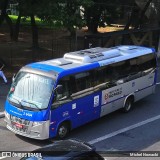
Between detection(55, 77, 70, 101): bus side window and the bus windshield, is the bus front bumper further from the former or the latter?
detection(55, 77, 70, 101): bus side window

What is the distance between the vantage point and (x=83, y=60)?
1513 centimetres

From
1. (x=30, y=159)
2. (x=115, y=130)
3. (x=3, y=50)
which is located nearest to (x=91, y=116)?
(x=115, y=130)

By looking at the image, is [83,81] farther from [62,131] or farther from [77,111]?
[62,131]

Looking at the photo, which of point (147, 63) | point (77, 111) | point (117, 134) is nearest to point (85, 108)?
point (77, 111)

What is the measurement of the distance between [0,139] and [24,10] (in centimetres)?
1011

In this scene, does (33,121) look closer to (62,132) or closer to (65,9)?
(62,132)

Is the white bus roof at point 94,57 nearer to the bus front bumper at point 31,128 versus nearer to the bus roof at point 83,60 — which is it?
the bus roof at point 83,60

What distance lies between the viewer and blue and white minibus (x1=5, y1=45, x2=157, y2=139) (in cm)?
1325

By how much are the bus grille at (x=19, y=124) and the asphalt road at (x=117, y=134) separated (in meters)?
0.47

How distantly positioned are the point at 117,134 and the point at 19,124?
363 centimetres

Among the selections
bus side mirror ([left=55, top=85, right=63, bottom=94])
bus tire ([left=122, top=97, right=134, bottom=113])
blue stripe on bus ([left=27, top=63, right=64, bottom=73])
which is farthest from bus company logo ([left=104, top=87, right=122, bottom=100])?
bus side mirror ([left=55, top=85, right=63, bottom=94])

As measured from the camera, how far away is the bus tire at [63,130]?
539 inches

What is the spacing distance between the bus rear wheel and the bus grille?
43.3 inches

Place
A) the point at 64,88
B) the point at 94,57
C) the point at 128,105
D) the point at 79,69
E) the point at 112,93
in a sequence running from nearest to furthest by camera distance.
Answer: the point at 64,88, the point at 79,69, the point at 94,57, the point at 112,93, the point at 128,105
